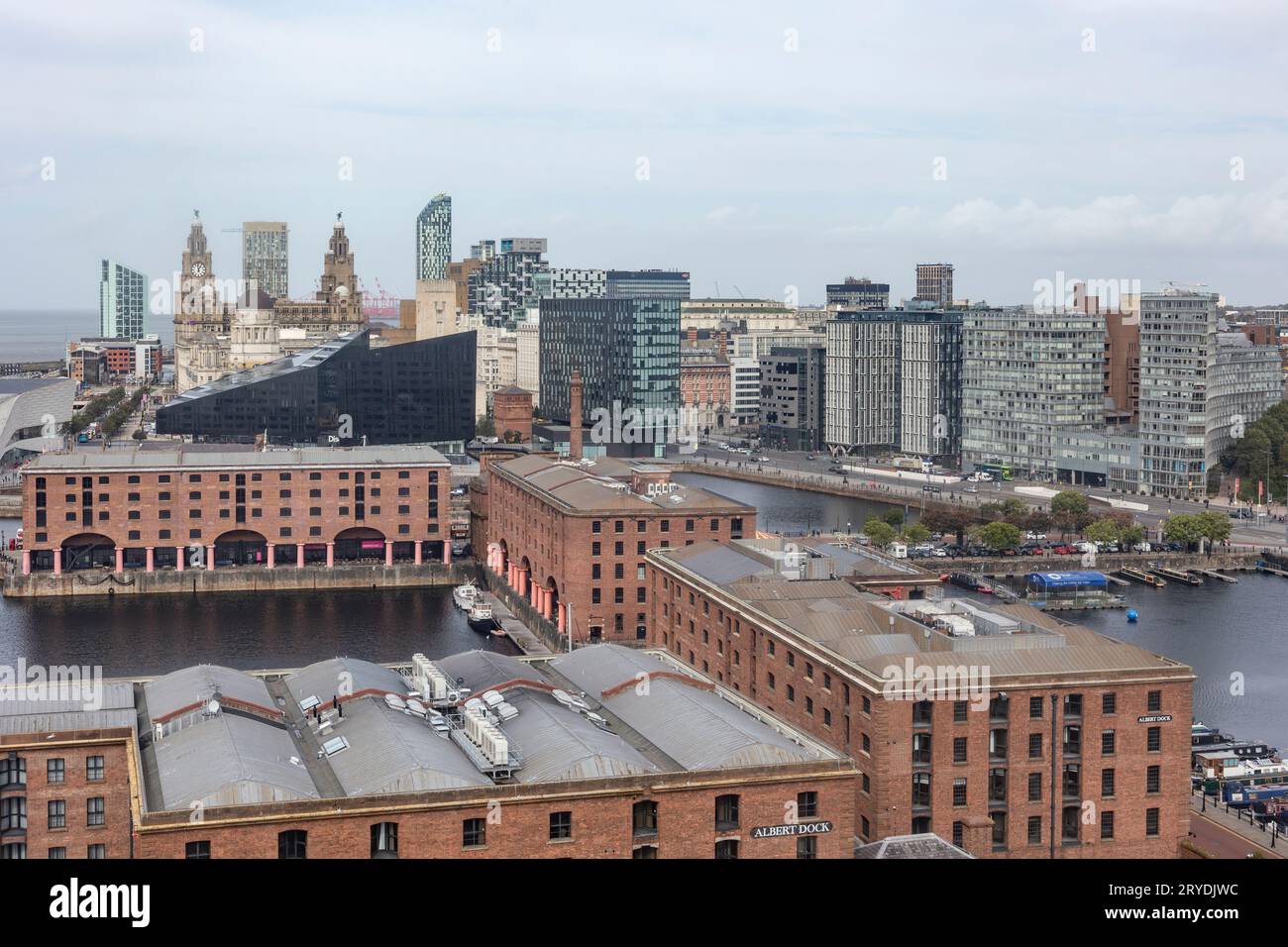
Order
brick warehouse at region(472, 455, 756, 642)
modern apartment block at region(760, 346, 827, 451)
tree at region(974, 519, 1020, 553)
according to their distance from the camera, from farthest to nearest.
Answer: modern apartment block at region(760, 346, 827, 451) < tree at region(974, 519, 1020, 553) < brick warehouse at region(472, 455, 756, 642)

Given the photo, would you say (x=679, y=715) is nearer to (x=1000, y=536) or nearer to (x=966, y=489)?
(x=1000, y=536)

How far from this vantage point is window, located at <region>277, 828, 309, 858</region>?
52.9 feet

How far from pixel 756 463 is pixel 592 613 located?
49.6m

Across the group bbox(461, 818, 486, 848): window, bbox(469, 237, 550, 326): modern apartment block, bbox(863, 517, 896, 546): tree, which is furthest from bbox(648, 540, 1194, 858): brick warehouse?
bbox(469, 237, 550, 326): modern apartment block

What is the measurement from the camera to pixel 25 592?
47.3m

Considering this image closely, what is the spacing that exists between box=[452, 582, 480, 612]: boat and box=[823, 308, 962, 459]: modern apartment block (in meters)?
46.2

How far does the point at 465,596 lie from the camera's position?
4600cm

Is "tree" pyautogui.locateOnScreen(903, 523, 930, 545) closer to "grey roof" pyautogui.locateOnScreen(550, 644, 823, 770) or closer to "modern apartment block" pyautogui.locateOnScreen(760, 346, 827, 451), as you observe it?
"grey roof" pyautogui.locateOnScreen(550, 644, 823, 770)

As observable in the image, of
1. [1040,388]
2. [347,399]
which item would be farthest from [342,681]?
[1040,388]

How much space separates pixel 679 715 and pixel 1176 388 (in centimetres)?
5526

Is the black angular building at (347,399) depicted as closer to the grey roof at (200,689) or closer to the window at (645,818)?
the grey roof at (200,689)

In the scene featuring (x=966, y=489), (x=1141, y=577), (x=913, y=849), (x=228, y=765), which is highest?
(x=228, y=765)

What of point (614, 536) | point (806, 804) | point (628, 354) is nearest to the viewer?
point (806, 804)
